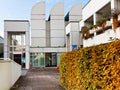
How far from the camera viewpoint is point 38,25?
180 feet

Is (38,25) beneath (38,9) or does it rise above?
beneath

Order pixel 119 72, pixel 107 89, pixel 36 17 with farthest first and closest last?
pixel 36 17 → pixel 107 89 → pixel 119 72

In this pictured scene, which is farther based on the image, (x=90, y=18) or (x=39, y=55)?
(x=39, y=55)

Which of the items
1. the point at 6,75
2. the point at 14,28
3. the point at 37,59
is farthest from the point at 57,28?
the point at 6,75

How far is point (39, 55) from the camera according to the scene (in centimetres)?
5238

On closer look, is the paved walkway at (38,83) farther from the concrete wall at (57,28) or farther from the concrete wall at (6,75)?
the concrete wall at (57,28)

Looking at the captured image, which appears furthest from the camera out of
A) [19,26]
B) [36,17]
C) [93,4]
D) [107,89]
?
[36,17]

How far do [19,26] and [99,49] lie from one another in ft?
137

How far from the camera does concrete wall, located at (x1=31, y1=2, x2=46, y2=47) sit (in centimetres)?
5500

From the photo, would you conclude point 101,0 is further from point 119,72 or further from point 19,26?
point 19,26

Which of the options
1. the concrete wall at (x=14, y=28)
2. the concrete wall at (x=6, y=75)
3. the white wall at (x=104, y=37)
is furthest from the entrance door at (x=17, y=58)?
the concrete wall at (x=6, y=75)

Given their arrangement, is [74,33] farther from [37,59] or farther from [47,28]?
[47,28]

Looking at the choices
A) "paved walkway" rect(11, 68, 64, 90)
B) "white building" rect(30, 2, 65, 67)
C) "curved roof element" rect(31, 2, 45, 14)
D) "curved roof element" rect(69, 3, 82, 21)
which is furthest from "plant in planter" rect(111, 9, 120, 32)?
"curved roof element" rect(31, 2, 45, 14)

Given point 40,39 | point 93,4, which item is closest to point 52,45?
point 40,39
